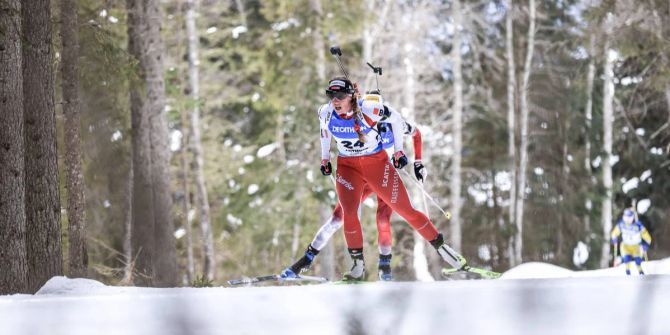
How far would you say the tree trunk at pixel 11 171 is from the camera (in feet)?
28.7

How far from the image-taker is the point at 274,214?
26703 millimetres

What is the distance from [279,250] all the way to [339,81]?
20.0 m

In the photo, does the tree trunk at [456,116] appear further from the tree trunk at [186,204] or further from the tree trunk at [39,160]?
the tree trunk at [39,160]

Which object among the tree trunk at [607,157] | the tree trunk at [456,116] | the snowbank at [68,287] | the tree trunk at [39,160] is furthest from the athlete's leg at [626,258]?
the tree trunk at [607,157]

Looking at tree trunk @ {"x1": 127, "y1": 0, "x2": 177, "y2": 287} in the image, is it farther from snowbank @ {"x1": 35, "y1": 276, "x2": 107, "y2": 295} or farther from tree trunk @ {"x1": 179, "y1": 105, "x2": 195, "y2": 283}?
snowbank @ {"x1": 35, "y1": 276, "x2": 107, "y2": 295}

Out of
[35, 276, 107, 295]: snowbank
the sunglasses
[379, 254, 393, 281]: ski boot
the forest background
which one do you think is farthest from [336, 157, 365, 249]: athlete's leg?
the forest background

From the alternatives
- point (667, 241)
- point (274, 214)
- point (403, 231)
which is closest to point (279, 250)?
point (274, 214)

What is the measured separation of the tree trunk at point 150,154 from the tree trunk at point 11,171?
7146 millimetres

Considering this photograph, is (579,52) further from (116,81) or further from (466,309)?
(466,309)

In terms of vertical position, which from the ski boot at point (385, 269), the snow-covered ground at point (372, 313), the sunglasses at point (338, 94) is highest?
the sunglasses at point (338, 94)

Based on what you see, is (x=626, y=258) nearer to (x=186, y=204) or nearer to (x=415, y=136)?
(x=415, y=136)

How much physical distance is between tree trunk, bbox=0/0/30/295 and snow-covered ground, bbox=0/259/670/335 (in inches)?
191

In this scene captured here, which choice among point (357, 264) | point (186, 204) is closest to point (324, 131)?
point (357, 264)

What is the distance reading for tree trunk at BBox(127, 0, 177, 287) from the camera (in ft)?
53.2
